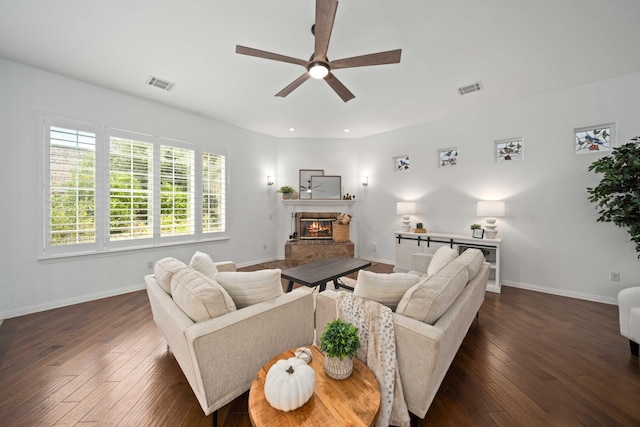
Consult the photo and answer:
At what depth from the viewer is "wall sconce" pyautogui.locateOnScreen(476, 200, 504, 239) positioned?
13.5ft

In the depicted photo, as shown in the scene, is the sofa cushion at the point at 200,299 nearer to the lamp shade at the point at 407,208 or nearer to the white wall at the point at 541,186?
the lamp shade at the point at 407,208

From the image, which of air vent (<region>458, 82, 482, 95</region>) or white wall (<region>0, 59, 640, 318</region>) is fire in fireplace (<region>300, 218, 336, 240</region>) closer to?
white wall (<region>0, 59, 640, 318</region>)

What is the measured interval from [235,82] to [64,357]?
144 inches

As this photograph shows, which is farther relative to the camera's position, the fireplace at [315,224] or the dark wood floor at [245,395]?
the fireplace at [315,224]

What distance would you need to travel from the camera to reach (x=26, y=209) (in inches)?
123

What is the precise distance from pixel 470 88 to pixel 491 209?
78.2 inches

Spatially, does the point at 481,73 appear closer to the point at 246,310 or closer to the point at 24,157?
the point at 246,310

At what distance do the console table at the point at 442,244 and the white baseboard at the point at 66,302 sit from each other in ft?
15.9

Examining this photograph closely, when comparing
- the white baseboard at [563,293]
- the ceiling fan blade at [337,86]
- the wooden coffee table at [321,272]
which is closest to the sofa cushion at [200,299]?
the wooden coffee table at [321,272]

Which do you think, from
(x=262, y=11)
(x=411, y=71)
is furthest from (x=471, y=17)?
(x=262, y=11)

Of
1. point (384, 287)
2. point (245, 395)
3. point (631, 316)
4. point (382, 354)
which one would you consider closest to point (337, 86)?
point (384, 287)

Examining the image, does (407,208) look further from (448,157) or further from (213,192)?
(213,192)

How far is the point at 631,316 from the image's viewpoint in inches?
85.0

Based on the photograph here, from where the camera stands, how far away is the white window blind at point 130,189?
3795 mm
